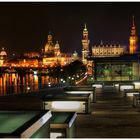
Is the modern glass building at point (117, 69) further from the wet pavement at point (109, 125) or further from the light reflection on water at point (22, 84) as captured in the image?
the wet pavement at point (109, 125)

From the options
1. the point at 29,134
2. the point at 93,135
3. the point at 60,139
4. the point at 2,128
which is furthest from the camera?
the point at 93,135

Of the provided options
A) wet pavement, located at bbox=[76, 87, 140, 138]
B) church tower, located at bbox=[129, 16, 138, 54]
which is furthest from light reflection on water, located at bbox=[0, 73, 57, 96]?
church tower, located at bbox=[129, 16, 138, 54]

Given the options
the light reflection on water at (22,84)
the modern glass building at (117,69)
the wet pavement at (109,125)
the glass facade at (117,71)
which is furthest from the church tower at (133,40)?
the wet pavement at (109,125)

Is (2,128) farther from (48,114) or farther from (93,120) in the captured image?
(93,120)

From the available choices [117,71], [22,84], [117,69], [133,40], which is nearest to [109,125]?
[22,84]

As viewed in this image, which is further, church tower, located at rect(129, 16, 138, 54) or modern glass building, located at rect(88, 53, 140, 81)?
church tower, located at rect(129, 16, 138, 54)

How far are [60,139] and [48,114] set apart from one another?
1.98 ft

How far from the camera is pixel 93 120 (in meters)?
12.6

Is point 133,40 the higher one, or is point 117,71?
point 133,40

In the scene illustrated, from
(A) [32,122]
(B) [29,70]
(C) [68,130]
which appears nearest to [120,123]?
(C) [68,130]

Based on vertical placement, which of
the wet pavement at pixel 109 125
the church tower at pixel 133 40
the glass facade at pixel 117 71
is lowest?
the wet pavement at pixel 109 125

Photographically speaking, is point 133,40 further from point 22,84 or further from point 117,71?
point 22,84

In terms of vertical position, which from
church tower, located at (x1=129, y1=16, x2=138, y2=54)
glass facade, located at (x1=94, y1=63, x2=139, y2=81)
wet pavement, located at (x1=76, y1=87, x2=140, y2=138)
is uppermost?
church tower, located at (x1=129, y1=16, x2=138, y2=54)

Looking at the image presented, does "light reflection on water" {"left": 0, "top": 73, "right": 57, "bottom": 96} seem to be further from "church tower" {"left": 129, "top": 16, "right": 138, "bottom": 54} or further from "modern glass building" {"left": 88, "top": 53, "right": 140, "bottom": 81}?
"church tower" {"left": 129, "top": 16, "right": 138, "bottom": 54}
